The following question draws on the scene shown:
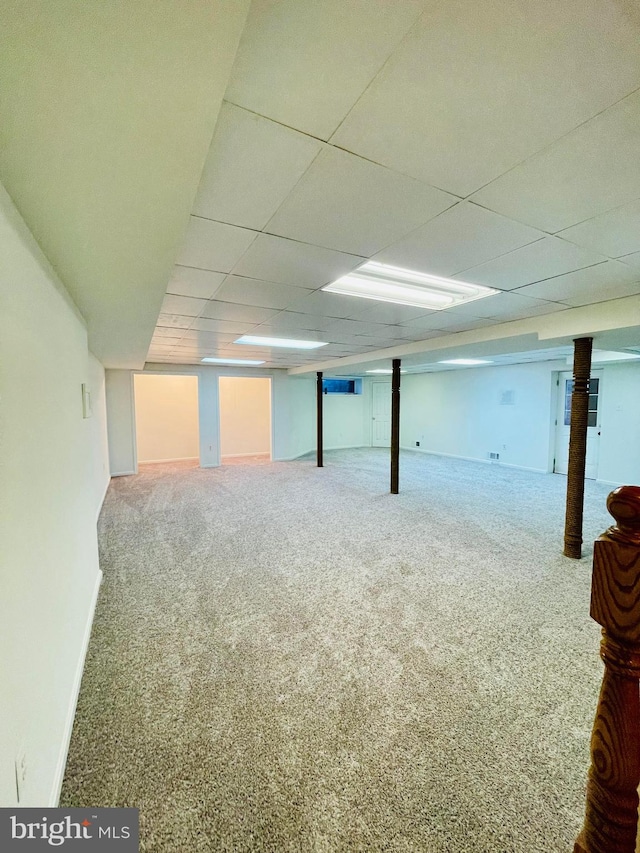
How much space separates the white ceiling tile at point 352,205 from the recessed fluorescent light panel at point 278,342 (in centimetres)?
289

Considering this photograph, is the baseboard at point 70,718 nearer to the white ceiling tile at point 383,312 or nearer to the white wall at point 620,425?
the white ceiling tile at point 383,312

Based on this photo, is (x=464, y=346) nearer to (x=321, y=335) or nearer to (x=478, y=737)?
(x=321, y=335)

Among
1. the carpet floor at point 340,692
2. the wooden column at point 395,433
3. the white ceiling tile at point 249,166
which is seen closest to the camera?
the white ceiling tile at point 249,166

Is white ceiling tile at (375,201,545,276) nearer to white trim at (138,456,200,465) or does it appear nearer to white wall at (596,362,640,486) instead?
white wall at (596,362,640,486)

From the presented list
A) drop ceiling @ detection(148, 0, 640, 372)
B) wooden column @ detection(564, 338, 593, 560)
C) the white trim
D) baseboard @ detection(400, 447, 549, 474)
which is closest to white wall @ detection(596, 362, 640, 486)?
baseboard @ detection(400, 447, 549, 474)

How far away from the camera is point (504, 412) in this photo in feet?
25.5

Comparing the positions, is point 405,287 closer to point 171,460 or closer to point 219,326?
point 219,326

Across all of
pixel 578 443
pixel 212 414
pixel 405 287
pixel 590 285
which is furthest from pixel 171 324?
pixel 578 443

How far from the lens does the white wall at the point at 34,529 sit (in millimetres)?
949

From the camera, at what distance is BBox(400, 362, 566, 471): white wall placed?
717 cm

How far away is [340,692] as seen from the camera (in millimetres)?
1755

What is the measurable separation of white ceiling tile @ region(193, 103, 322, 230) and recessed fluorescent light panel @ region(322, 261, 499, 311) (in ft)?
3.03

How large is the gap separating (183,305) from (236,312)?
49 centimetres

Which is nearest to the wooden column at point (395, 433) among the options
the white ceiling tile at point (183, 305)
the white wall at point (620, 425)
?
the white ceiling tile at point (183, 305)
